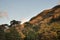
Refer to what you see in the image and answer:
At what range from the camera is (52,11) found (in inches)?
4914

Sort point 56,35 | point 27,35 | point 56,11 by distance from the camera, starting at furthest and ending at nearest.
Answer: point 56,11 < point 27,35 < point 56,35

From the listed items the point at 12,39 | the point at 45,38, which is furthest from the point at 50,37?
the point at 12,39

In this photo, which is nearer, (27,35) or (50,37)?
(50,37)

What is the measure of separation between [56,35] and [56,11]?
2263 inches

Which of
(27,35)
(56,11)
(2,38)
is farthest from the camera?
(56,11)

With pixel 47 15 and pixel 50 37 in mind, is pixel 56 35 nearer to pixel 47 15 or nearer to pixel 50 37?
pixel 50 37

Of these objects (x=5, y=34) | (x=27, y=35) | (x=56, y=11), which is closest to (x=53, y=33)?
(x=27, y=35)

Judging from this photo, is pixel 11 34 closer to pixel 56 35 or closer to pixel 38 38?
pixel 38 38

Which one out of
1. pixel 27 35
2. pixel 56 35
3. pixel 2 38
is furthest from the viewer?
pixel 27 35

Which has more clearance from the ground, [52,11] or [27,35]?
[52,11]

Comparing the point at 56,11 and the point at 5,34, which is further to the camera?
the point at 56,11

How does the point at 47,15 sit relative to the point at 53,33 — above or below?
above

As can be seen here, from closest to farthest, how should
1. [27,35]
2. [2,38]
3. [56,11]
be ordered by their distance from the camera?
[2,38] → [27,35] → [56,11]

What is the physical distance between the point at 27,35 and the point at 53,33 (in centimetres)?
1013
